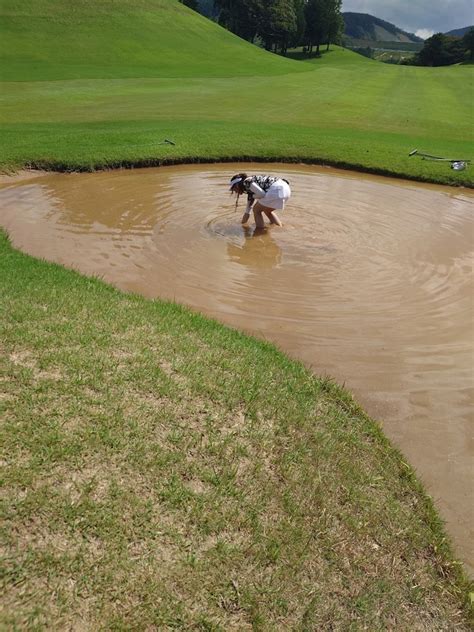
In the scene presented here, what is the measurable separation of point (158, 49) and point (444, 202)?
49.4m

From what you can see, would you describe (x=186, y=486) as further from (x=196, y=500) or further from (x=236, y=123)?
(x=236, y=123)

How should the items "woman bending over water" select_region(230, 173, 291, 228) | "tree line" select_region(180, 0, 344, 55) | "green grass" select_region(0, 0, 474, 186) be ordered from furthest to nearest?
1. "tree line" select_region(180, 0, 344, 55)
2. "green grass" select_region(0, 0, 474, 186)
3. "woman bending over water" select_region(230, 173, 291, 228)

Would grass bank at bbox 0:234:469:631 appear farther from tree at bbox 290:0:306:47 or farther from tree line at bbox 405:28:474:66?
tree line at bbox 405:28:474:66

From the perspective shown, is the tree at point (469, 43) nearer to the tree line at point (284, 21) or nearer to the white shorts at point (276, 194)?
the tree line at point (284, 21)

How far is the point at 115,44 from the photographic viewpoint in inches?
2057

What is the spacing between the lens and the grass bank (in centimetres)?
309

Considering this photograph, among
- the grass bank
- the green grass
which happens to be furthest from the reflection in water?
the green grass

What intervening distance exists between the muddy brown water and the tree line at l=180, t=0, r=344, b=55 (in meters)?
89.7

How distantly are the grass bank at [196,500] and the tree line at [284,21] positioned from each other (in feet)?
327

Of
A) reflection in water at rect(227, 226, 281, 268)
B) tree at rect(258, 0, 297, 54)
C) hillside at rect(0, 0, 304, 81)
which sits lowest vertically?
reflection in water at rect(227, 226, 281, 268)

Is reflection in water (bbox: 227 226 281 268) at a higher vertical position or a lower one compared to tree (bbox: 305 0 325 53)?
lower

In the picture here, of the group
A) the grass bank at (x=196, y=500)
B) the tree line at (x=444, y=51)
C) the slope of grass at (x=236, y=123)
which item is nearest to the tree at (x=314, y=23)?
the tree line at (x=444, y=51)

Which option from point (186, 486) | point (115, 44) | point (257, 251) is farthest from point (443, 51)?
point (186, 486)

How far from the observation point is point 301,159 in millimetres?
17859
